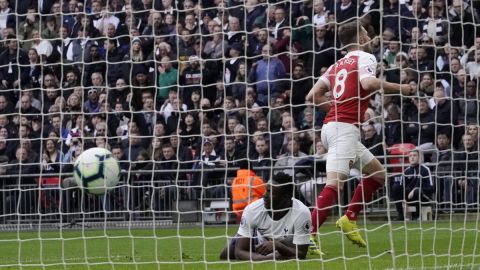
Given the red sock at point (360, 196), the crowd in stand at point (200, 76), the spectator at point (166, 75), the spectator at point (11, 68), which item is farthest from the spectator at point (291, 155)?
the red sock at point (360, 196)

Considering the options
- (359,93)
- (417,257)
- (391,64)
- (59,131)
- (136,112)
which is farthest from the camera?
(391,64)

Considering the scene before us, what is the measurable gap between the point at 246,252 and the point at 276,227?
0.40 meters

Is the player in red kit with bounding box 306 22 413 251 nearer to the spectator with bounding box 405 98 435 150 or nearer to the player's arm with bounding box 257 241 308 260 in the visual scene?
the player's arm with bounding box 257 241 308 260

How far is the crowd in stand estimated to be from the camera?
46.7 ft

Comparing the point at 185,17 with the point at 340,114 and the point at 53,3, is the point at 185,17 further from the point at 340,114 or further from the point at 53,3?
the point at 340,114

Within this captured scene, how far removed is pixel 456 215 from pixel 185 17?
5091mm

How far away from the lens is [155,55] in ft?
47.4

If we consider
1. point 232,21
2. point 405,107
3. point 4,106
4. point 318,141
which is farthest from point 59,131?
point 405,107

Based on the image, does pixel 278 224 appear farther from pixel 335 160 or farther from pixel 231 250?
pixel 335 160

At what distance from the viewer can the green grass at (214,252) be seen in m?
11.4

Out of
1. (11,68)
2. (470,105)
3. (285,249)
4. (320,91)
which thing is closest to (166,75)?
(11,68)

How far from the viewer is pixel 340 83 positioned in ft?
38.7

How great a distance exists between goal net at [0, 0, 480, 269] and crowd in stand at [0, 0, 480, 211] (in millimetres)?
37

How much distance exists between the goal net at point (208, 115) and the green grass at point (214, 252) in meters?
0.05
